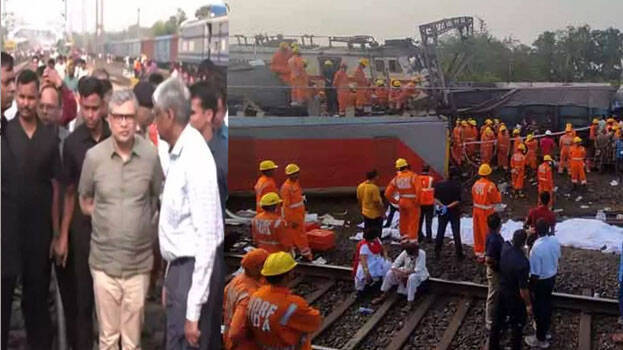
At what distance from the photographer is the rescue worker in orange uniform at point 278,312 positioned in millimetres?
2326

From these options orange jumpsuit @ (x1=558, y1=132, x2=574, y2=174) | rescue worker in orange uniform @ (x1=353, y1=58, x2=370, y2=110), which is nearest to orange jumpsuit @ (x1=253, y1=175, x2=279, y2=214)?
rescue worker in orange uniform @ (x1=353, y1=58, x2=370, y2=110)

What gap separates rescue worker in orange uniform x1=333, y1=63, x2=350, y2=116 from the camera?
3572 millimetres

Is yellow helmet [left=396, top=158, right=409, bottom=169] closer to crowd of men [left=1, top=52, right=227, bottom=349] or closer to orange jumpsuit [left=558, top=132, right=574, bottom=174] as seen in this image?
orange jumpsuit [left=558, top=132, right=574, bottom=174]

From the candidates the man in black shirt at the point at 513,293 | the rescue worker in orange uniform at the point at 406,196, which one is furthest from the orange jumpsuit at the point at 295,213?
the man in black shirt at the point at 513,293

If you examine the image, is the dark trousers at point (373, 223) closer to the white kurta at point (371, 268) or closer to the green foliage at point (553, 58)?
the white kurta at point (371, 268)

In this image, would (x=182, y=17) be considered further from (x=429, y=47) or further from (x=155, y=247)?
(x=429, y=47)

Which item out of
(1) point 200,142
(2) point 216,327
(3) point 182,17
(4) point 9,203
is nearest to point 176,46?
(3) point 182,17

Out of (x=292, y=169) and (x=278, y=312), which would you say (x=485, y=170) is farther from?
(x=278, y=312)

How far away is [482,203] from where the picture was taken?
4.50 meters

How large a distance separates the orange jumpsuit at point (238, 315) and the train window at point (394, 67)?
1.46m

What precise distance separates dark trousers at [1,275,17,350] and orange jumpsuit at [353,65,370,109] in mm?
2487

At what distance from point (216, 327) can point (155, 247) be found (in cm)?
21

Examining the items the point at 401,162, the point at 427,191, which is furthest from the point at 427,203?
the point at 401,162

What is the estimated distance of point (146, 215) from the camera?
128 cm
